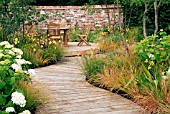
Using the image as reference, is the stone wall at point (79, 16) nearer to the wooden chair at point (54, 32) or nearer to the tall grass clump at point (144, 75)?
the wooden chair at point (54, 32)

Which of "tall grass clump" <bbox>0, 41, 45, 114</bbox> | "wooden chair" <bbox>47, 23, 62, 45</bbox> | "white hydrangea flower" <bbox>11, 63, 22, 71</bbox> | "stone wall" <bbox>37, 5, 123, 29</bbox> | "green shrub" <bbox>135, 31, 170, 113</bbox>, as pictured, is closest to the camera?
"tall grass clump" <bbox>0, 41, 45, 114</bbox>

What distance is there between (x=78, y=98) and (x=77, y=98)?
0.05 ft

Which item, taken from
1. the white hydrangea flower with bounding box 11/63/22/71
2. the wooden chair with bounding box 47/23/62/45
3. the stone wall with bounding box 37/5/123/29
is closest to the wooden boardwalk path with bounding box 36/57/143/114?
the white hydrangea flower with bounding box 11/63/22/71

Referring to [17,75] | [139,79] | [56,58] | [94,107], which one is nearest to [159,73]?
[139,79]

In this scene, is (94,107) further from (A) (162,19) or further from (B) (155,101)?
(A) (162,19)

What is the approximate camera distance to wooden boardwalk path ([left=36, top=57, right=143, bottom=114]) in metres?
4.45

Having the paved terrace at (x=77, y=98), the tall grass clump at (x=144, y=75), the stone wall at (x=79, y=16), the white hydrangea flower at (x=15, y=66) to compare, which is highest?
the stone wall at (x=79, y=16)

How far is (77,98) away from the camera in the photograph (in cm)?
505

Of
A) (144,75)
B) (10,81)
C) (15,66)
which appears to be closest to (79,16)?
(144,75)

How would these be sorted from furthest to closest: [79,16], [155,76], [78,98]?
[79,16] → [78,98] → [155,76]

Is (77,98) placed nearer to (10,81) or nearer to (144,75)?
(144,75)

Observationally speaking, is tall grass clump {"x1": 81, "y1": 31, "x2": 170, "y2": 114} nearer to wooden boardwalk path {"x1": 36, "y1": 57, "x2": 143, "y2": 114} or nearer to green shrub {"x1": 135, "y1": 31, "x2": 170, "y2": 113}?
green shrub {"x1": 135, "y1": 31, "x2": 170, "y2": 113}

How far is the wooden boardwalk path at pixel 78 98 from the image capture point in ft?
14.6

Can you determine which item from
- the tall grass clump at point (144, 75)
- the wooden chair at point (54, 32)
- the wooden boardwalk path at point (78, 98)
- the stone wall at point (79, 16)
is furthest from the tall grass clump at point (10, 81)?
the stone wall at point (79, 16)
